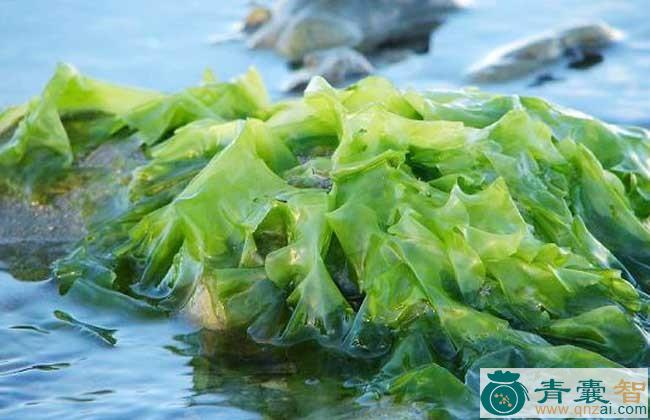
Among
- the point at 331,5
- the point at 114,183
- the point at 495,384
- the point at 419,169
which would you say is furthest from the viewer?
the point at 331,5

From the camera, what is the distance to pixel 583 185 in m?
3.30

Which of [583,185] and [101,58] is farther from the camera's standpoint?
[101,58]

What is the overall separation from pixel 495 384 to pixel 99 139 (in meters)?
1.76

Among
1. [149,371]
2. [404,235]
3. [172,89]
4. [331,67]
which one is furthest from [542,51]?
[149,371]

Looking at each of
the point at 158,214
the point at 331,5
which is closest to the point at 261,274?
the point at 158,214

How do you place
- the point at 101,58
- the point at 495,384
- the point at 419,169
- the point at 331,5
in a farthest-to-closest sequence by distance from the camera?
the point at 331,5 → the point at 101,58 → the point at 419,169 → the point at 495,384

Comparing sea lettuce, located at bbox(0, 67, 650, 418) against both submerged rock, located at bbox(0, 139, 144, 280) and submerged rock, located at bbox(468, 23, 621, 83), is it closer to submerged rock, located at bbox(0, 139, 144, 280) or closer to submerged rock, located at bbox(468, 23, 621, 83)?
submerged rock, located at bbox(0, 139, 144, 280)

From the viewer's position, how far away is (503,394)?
2.64 m

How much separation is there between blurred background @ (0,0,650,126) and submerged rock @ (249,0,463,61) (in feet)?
0.04

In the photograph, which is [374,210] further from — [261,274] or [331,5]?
[331,5]

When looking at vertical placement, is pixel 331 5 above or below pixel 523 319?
above

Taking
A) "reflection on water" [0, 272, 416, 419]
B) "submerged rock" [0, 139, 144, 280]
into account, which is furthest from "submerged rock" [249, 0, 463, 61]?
"reflection on water" [0, 272, 416, 419]
